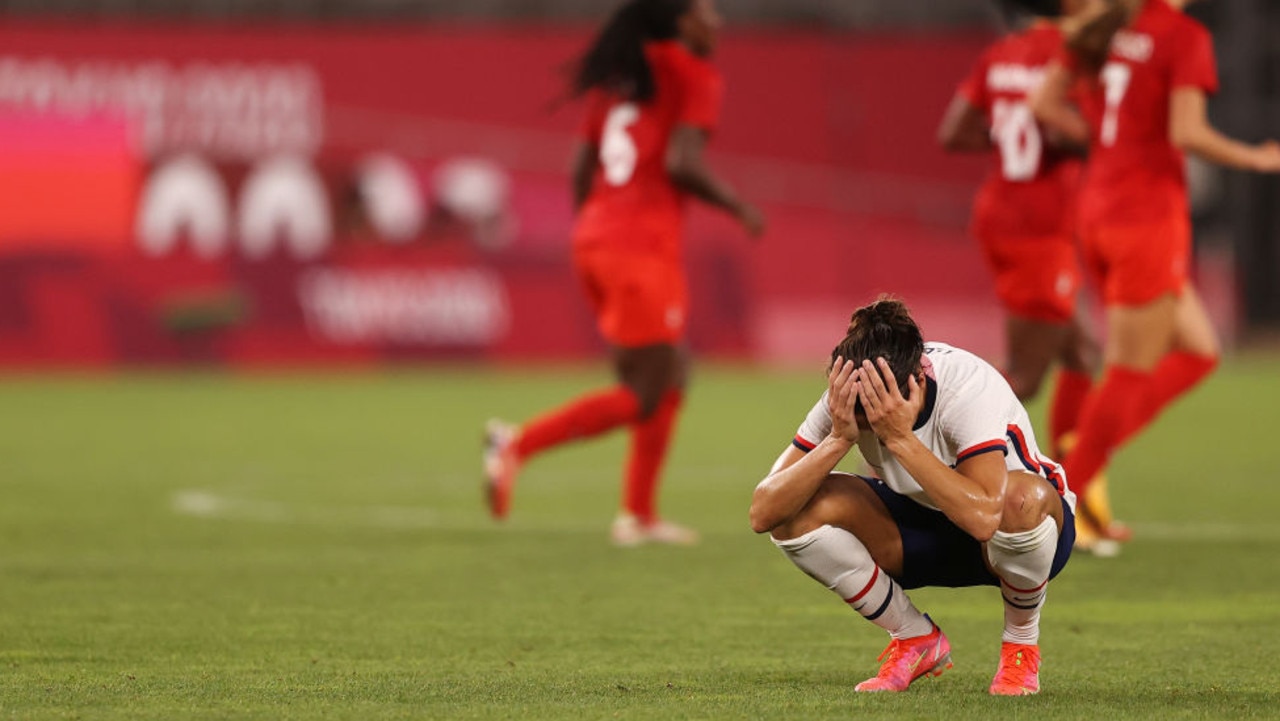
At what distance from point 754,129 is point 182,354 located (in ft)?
29.0

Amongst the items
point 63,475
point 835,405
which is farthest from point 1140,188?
point 63,475

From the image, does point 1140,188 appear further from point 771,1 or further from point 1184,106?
point 771,1

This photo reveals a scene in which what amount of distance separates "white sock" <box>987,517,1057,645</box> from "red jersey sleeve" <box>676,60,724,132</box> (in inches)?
156

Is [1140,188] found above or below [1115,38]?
below

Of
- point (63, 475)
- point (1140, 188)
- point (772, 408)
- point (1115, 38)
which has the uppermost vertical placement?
point (1115, 38)

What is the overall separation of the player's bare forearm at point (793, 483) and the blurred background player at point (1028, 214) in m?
3.72

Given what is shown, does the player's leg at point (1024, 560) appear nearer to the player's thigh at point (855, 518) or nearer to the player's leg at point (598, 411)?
the player's thigh at point (855, 518)

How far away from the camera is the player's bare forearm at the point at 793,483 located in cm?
486

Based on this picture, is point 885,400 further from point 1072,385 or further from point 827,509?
point 1072,385

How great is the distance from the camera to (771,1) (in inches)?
1077

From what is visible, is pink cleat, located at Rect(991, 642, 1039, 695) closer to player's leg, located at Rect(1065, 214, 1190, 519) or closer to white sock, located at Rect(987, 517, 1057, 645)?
white sock, located at Rect(987, 517, 1057, 645)

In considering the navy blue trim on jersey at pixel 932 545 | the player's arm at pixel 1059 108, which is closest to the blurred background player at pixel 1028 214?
the player's arm at pixel 1059 108

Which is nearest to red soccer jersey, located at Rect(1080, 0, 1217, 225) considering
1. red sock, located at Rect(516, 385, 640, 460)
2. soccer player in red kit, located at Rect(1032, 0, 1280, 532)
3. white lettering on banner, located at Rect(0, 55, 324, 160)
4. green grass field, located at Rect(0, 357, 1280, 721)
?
soccer player in red kit, located at Rect(1032, 0, 1280, 532)

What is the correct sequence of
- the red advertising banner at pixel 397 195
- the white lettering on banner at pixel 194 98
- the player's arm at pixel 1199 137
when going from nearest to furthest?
1. the player's arm at pixel 1199 137
2. the red advertising banner at pixel 397 195
3. the white lettering on banner at pixel 194 98
